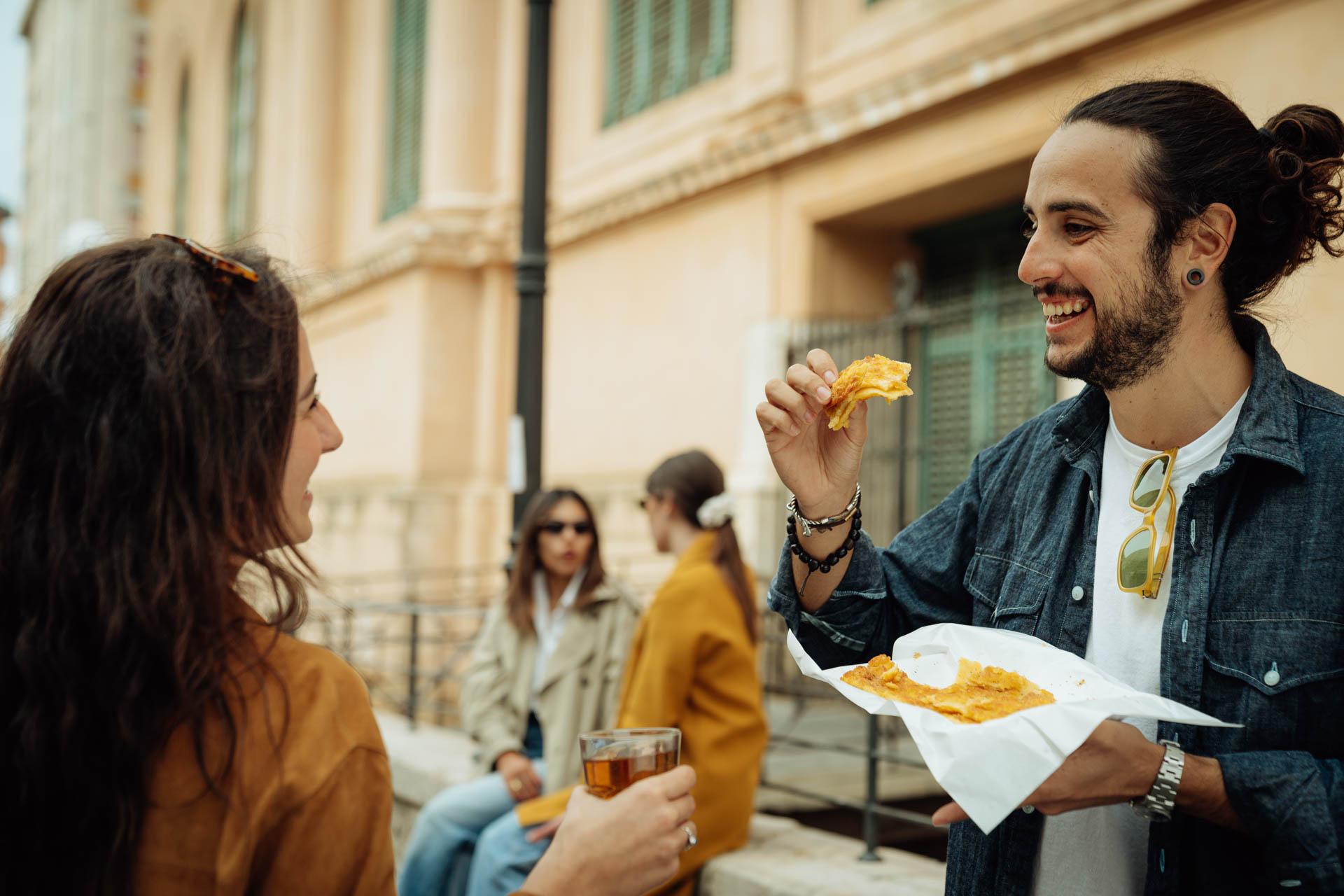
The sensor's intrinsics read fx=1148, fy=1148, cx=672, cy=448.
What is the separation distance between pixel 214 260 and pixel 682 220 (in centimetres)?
1004

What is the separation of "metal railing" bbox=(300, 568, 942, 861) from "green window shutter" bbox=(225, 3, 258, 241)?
8.85 meters

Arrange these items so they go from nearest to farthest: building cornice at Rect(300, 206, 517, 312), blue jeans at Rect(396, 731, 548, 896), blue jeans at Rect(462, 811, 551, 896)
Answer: blue jeans at Rect(462, 811, 551, 896) → blue jeans at Rect(396, 731, 548, 896) → building cornice at Rect(300, 206, 517, 312)

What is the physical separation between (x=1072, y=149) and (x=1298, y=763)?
3.71 ft

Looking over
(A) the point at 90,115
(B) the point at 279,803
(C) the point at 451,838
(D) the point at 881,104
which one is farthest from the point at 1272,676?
(A) the point at 90,115

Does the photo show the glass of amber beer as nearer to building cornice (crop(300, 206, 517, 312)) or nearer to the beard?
the beard

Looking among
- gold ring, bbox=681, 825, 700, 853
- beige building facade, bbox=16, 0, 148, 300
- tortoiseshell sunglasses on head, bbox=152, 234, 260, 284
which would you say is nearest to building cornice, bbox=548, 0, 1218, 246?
gold ring, bbox=681, 825, 700, 853

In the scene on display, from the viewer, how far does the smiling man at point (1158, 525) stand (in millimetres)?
1824

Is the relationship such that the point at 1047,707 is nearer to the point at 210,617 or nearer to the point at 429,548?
the point at 210,617

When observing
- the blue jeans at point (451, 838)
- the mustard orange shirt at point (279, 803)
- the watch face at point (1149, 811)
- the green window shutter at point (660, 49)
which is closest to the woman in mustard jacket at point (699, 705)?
the blue jeans at point (451, 838)

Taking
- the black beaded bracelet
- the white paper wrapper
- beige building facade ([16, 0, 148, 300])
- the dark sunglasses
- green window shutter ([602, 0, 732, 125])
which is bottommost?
the white paper wrapper

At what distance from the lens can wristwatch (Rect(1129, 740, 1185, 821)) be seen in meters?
1.80

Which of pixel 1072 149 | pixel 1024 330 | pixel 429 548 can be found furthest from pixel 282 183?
pixel 1072 149

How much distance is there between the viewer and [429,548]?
1436cm

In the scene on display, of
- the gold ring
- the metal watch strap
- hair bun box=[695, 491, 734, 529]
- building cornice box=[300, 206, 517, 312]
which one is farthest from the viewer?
building cornice box=[300, 206, 517, 312]
